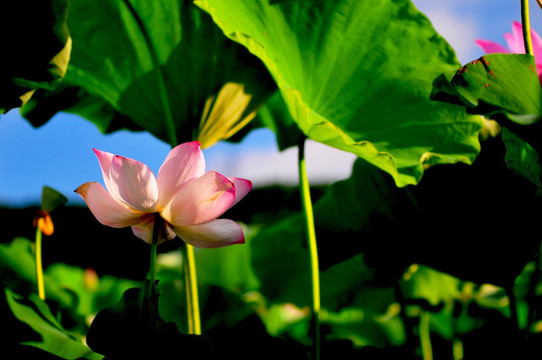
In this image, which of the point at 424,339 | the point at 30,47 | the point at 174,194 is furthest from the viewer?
the point at 424,339

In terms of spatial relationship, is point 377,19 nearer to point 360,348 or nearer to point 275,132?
point 275,132

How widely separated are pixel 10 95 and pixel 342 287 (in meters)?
0.73

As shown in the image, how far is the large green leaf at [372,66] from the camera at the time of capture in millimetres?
631

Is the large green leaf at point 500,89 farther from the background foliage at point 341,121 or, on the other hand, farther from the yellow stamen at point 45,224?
the yellow stamen at point 45,224

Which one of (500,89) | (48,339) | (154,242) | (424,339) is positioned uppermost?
(500,89)

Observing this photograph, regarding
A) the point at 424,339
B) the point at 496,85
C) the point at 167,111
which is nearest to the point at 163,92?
the point at 167,111

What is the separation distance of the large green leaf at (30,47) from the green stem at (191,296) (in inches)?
9.4

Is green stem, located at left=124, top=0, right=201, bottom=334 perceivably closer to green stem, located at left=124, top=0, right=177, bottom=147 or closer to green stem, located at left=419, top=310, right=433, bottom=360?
green stem, located at left=124, top=0, right=177, bottom=147

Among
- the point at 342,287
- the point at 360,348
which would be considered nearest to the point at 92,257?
the point at 342,287

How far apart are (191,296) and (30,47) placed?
31cm

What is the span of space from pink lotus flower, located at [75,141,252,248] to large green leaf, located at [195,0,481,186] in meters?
0.29

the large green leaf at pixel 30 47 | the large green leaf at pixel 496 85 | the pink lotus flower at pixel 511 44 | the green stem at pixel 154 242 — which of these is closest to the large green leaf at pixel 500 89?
the large green leaf at pixel 496 85

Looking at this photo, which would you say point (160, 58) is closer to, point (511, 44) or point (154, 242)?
point (154, 242)

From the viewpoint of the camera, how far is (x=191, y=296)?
0.56 meters
